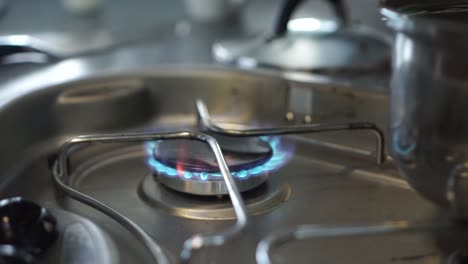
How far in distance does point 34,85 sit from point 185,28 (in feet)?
1.29

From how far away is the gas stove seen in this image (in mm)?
398

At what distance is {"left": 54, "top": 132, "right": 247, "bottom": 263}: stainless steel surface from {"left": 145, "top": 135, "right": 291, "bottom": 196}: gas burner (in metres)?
0.02

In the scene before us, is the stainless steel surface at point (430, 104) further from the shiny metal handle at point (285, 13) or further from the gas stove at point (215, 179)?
the shiny metal handle at point (285, 13)

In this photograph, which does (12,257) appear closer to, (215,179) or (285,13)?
(215,179)

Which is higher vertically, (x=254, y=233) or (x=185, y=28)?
(x=185, y=28)

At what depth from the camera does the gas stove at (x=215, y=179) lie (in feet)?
1.30

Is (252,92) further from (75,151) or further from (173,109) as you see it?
(75,151)

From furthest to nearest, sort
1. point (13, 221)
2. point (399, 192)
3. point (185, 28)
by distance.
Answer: point (185, 28) < point (399, 192) < point (13, 221)

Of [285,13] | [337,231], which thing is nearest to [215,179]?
[337,231]

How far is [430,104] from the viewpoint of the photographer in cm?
33

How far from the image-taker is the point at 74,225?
42 cm

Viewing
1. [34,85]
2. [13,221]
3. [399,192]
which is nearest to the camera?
[13,221]

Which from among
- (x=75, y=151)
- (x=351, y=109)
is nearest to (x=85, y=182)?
(x=75, y=151)

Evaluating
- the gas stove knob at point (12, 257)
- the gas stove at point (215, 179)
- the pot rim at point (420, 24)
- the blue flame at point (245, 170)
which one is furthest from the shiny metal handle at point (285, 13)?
the gas stove knob at point (12, 257)
